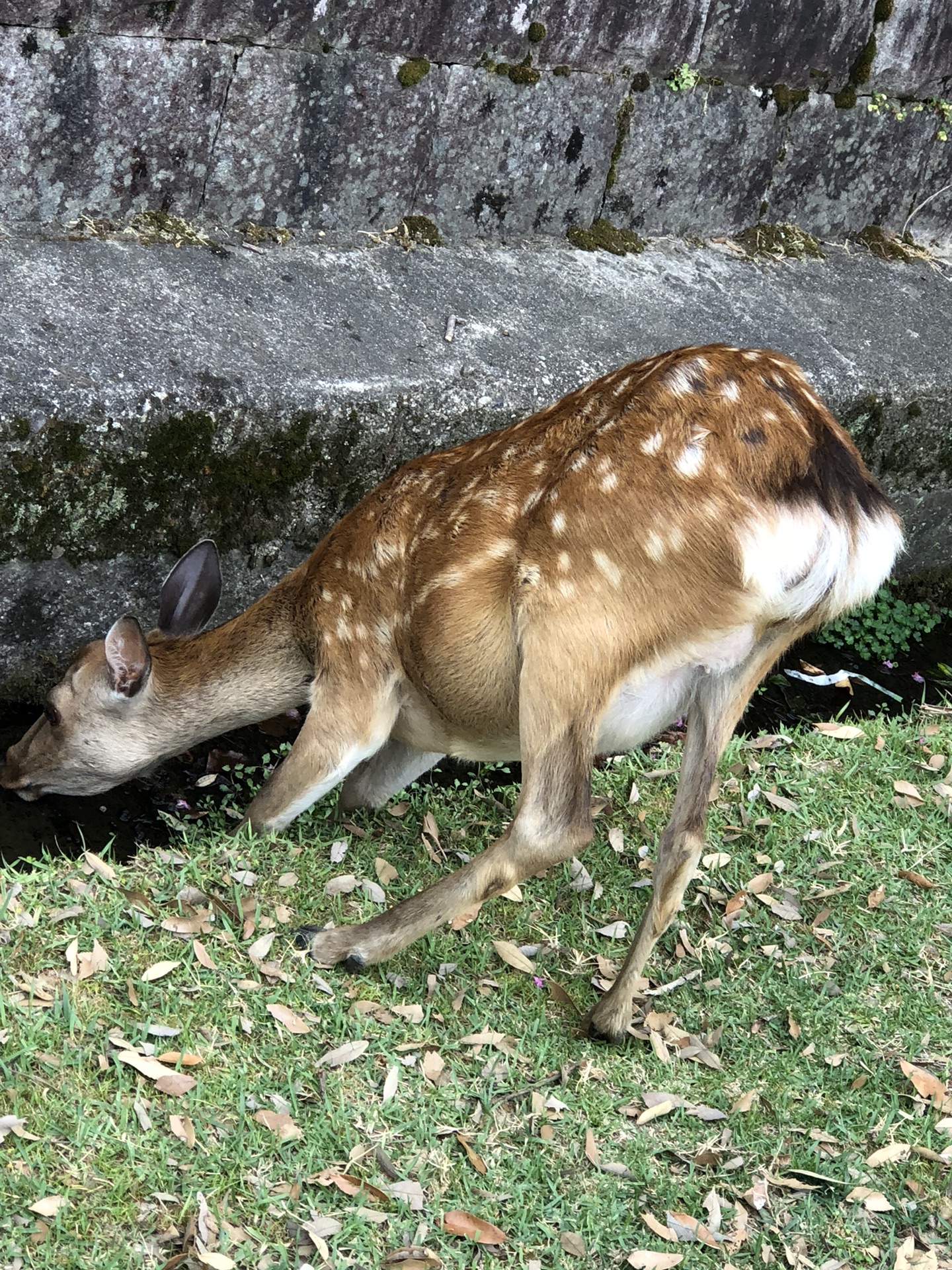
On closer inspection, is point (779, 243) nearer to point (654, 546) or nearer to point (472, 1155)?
point (654, 546)

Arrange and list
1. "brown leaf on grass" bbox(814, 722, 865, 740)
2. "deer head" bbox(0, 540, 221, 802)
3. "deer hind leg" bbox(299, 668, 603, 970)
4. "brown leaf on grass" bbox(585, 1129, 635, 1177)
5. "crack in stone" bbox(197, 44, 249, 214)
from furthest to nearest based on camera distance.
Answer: "brown leaf on grass" bbox(814, 722, 865, 740) → "crack in stone" bbox(197, 44, 249, 214) → "deer head" bbox(0, 540, 221, 802) → "deer hind leg" bbox(299, 668, 603, 970) → "brown leaf on grass" bbox(585, 1129, 635, 1177)

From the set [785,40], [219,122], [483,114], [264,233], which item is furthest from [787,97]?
[219,122]

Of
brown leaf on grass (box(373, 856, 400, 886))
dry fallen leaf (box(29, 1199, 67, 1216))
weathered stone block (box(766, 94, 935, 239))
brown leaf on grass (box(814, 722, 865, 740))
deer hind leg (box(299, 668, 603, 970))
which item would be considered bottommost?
brown leaf on grass (box(373, 856, 400, 886))

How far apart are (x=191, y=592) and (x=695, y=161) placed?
3.21 meters

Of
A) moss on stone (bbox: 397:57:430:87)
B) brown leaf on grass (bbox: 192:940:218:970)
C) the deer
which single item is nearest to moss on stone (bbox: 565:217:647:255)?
moss on stone (bbox: 397:57:430:87)

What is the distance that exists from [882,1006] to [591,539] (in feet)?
5.18

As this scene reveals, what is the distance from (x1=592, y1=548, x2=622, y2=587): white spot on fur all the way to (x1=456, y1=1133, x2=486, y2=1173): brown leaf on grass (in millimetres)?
1316

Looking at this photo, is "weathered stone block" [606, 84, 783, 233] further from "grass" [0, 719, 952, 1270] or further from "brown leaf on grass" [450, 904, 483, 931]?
"brown leaf on grass" [450, 904, 483, 931]

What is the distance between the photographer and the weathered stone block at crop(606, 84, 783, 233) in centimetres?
575

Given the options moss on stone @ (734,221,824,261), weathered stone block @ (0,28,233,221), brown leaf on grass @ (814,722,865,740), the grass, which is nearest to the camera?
the grass

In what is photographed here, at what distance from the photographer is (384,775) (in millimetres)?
4223

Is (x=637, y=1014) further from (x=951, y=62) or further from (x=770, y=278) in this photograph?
(x=951, y=62)

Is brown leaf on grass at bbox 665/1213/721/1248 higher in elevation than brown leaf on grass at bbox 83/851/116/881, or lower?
higher

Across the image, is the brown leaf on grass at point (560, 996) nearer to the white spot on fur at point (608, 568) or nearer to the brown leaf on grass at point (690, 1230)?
the brown leaf on grass at point (690, 1230)
